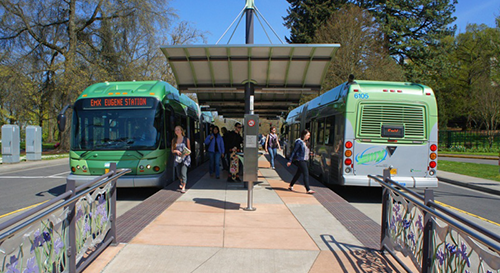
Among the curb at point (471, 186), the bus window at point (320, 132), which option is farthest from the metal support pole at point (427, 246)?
the curb at point (471, 186)

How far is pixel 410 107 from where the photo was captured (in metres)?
8.75

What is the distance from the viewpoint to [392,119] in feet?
28.8

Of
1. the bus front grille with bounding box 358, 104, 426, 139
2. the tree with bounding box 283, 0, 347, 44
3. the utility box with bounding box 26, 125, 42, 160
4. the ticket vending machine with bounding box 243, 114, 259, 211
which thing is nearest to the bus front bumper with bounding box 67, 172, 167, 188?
the ticket vending machine with bounding box 243, 114, 259, 211

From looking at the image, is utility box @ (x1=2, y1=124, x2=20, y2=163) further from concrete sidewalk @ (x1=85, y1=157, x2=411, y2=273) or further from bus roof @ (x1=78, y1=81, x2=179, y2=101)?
concrete sidewalk @ (x1=85, y1=157, x2=411, y2=273)

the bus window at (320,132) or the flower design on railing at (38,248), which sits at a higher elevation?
the bus window at (320,132)

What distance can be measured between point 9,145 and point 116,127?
41.6 feet

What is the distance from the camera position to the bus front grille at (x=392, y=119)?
28.7 ft

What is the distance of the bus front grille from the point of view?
8.75 meters

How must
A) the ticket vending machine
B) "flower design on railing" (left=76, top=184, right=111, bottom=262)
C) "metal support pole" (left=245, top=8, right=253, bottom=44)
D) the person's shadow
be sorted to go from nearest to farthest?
"flower design on railing" (left=76, top=184, right=111, bottom=262)
the ticket vending machine
the person's shadow
"metal support pole" (left=245, top=8, right=253, bottom=44)

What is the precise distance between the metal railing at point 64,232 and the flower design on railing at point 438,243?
336 cm


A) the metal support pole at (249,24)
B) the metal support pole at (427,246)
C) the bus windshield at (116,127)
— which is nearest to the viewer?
the metal support pole at (427,246)

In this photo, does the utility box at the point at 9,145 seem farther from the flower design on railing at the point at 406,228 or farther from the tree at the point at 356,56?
the tree at the point at 356,56

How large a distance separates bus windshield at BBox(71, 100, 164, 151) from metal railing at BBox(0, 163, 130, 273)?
14.8 feet

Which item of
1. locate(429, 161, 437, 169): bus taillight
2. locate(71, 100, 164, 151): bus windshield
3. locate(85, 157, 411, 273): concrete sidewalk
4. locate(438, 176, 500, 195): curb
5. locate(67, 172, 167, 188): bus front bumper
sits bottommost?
locate(438, 176, 500, 195): curb
